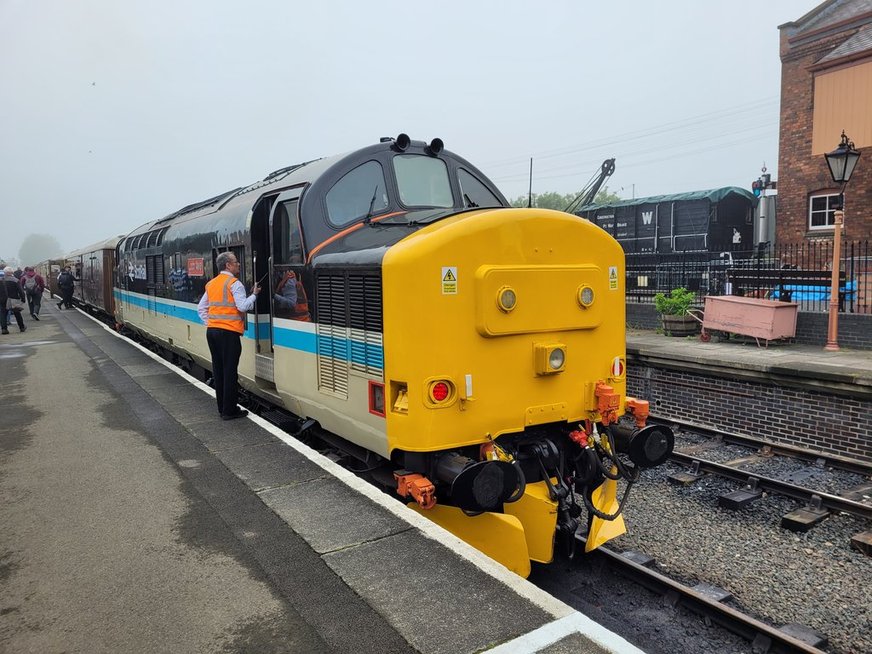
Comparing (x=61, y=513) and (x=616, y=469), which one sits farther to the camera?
(x=616, y=469)

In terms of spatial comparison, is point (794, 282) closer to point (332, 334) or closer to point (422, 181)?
point (422, 181)

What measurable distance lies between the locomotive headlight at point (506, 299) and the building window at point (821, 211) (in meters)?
16.7

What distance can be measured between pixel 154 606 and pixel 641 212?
2344 centimetres

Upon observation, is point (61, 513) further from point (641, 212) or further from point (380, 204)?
point (641, 212)

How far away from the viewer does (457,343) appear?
4.15m

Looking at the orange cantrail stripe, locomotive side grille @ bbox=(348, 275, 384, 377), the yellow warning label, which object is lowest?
locomotive side grille @ bbox=(348, 275, 384, 377)

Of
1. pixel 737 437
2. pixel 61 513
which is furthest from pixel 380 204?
pixel 737 437

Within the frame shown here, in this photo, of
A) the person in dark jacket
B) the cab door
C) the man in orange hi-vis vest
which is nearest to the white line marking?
the cab door

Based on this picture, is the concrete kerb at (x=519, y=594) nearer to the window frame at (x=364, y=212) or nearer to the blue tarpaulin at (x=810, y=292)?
the window frame at (x=364, y=212)

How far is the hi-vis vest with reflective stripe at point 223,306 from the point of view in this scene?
6.41m

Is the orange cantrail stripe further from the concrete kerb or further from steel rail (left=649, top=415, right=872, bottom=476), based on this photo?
steel rail (left=649, top=415, right=872, bottom=476)

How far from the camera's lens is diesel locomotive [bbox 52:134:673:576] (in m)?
4.09

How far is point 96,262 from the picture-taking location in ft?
71.5

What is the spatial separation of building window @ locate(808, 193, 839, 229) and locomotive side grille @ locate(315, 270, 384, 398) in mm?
16961
